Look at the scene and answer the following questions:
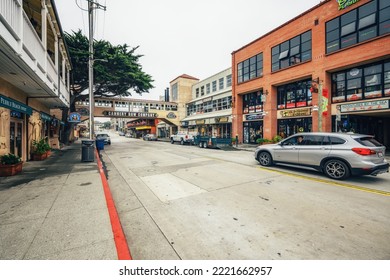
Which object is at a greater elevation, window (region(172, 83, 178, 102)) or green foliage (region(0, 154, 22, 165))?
window (region(172, 83, 178, 102))

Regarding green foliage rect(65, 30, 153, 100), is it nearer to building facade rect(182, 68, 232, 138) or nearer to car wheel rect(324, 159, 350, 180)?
building facade rect(182, 68, 232, 138)

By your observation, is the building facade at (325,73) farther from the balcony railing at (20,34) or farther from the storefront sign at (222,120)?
the balcony railing at (20,34)

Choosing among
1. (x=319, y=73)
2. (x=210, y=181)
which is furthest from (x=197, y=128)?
(x=210, y=181)

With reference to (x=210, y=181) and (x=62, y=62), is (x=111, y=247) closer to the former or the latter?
(x=210, y=181)

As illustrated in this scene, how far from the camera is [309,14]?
1683 cm

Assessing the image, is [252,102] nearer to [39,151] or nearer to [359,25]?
[359,25]

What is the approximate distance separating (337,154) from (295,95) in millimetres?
14226

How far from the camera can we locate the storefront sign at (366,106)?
1261 centimetres

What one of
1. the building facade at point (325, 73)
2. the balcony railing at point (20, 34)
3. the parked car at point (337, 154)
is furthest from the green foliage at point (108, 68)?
the parked car at point (337, 154)

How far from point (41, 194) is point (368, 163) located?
9.97m

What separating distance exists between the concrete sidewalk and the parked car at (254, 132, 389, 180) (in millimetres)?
7260

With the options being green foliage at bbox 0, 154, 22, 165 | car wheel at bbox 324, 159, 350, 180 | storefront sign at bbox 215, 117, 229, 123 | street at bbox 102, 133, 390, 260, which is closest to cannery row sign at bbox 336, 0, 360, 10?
street at bbox 102, 133, 390, 260

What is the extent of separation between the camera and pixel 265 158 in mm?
8883

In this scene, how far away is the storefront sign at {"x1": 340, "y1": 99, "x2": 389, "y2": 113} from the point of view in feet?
41.4
